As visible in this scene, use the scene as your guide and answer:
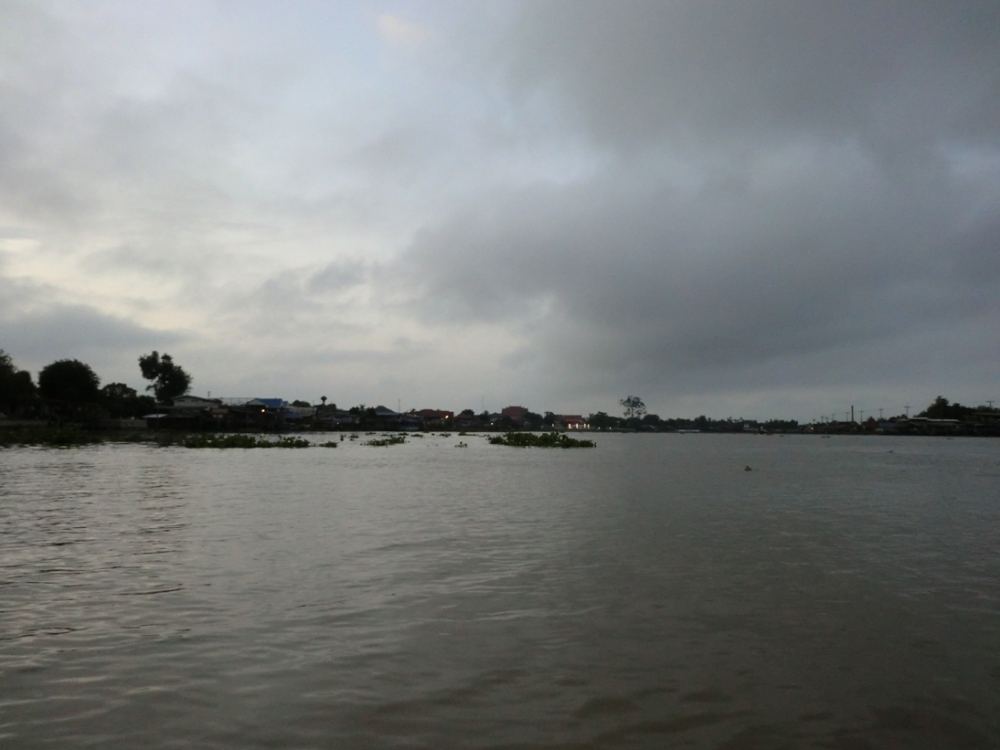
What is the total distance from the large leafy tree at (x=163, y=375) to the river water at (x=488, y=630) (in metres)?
126

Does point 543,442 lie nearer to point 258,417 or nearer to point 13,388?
point 258,417

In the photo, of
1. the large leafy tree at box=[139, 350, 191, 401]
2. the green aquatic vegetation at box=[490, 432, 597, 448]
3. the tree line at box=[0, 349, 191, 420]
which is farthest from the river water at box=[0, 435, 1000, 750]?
the large leafy tree at box=[139, 350, 191, 401]

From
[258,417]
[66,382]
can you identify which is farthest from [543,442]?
[66,382]

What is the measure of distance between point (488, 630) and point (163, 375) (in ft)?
471

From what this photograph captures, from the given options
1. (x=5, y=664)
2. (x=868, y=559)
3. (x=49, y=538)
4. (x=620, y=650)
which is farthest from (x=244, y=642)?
(x=868, y=559)

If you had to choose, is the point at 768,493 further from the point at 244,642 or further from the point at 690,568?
the point at 244,642

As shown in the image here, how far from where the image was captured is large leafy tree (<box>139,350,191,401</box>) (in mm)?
134625

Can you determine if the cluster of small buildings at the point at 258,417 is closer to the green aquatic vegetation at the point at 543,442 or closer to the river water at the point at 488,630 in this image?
the green aquatic vegetation at the point at 543,442

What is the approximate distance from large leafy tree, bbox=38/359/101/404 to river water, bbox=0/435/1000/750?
9727 centimetres

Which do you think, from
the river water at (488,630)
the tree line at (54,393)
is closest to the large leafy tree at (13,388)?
the tree line at (54,393)

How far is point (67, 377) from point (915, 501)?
11210cm

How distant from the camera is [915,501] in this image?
92.7ft

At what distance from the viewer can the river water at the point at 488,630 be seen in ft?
20.9

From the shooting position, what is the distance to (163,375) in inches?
5359
